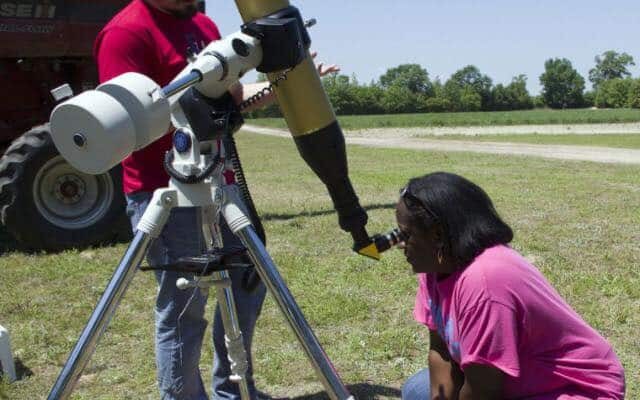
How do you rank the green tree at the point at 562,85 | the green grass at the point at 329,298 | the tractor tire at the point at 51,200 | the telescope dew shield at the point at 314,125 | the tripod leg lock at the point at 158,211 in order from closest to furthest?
the tripod leg lock at the point at 158,211
the telescope dew shield at the point at 314,125
the green grass at the point at 329,298
the tractor tire at the point at 51,200
the green tree at the point at 562,85

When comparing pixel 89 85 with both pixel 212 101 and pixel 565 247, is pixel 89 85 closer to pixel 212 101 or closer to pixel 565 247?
pixel 565 247

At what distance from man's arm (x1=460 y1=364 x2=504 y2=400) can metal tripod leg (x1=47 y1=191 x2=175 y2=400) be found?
998mm

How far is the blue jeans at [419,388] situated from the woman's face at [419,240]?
69 centimetres

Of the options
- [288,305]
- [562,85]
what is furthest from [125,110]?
[562,85]

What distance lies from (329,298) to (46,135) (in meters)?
2.96

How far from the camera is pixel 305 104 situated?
2.21 m

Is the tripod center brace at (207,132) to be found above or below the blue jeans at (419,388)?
above

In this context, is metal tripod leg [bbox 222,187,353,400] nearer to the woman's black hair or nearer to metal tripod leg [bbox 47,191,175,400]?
metal tripod leg [bbox 47,191,175,400]

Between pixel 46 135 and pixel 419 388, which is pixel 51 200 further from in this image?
pixel 419 388

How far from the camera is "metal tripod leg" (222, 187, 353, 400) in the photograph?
6.72ft

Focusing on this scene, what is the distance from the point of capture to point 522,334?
222 centimetres

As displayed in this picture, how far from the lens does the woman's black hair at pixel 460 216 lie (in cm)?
228

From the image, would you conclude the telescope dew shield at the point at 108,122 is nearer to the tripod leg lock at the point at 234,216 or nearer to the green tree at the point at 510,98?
the tripod leg lock at the point at 234,216

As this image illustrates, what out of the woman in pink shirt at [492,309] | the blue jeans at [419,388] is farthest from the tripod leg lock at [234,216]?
the blue jeans at [419,388]
